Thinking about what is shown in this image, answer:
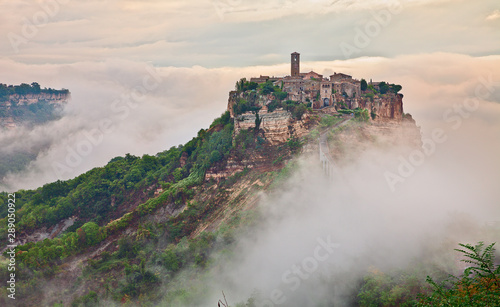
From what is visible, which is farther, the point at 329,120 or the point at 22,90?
the point at 22,90

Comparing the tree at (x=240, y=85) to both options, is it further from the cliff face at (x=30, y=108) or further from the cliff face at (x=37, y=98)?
the cliff face at (x=37, y=98)

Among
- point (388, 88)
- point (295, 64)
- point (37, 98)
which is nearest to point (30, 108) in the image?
point (37, 98)

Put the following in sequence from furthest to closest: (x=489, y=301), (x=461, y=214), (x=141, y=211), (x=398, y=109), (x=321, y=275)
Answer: (x=398, y=109), (x=141, y=211), (x=461, y=214), (x=321, y=275), (x=489, y=301)

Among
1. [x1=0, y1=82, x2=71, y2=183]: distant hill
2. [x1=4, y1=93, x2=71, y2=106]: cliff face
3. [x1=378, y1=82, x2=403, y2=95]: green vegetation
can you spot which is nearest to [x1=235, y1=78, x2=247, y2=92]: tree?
[x1=378, y1=82, x2=403, y2=95]: green vegetation

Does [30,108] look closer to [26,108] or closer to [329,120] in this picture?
[26,108]

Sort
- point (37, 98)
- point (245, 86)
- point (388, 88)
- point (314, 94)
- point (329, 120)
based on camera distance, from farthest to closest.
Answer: point (37, 98) < point (388, 88) < point (245, 86) < point (314, 94) < point (329, 120)

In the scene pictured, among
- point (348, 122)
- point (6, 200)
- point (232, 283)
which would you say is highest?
point (348, 122)

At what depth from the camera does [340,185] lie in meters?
57.5

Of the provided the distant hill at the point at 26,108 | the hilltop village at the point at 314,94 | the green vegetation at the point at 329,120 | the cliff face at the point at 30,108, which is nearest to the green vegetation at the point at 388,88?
the hilltop village at the point at 314,94

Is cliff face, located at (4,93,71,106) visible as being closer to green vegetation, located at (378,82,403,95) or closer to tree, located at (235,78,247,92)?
tree, located at (235,78,247,92)

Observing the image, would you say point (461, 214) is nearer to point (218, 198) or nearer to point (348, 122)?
point (348, 122)

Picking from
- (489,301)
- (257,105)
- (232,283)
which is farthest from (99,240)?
(489,301)

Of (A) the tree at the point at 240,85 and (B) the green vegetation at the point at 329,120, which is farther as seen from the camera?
(A) the tree at the point at 240,85

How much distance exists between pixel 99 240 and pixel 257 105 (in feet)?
87.6
